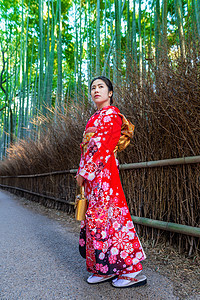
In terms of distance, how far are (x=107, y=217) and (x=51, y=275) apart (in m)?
0.59

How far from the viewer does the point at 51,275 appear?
163 centimetres

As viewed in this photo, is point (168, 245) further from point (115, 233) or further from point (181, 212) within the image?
point (115, 233)

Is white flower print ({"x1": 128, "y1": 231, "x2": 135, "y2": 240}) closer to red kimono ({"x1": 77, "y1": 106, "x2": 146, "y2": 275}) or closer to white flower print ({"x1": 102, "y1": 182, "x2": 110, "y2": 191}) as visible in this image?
red kimono ({"x1": 77, "y1": 106, "x2": 146, "y2": 275})

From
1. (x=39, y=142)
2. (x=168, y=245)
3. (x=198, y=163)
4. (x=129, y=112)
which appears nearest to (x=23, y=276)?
(x=168, y=245)

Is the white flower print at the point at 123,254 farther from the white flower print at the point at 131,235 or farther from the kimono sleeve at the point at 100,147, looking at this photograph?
the kimono sleeve at the point at 100,147

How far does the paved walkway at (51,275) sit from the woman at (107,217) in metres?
0.09

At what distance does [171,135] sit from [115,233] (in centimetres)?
97

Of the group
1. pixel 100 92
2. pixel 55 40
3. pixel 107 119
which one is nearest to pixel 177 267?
pixel 107 119

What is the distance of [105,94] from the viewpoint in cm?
165

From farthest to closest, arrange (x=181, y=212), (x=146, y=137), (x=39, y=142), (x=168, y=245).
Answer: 1. (x=39, y=142)
2. (x=146, y=137)
3. (x=168, y=245)
4. (x=181, y=212)

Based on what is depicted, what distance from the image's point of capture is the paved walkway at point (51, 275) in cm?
137

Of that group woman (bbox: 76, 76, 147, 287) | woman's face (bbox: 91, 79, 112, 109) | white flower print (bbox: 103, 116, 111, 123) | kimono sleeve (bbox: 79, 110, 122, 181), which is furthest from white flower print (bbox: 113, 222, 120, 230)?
woman's face (bbox: 91, 79, 112, 109)

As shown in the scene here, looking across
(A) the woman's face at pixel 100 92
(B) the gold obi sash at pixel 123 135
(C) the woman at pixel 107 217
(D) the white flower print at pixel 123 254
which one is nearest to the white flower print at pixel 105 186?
(C) the woman at pixel 107 217

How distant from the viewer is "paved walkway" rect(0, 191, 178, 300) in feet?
4.50
